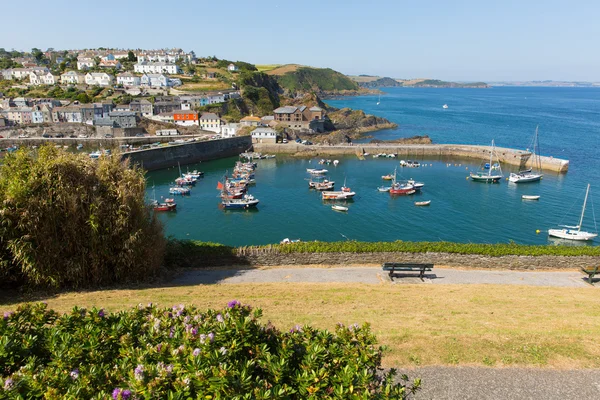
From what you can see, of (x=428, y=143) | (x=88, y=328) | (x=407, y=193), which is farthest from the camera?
(x=428, y=143)

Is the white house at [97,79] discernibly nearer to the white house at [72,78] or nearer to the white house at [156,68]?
the white house at [72,78]

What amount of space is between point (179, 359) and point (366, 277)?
17039 millimetres

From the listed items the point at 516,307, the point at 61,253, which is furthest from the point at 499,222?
the point at 61,253

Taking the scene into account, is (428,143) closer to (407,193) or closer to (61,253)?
(407,193)

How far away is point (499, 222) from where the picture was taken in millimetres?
44438

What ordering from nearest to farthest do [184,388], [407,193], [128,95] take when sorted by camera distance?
[184,388], [407,193], [128,95]

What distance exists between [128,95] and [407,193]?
107204mm

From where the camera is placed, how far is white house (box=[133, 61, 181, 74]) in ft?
526

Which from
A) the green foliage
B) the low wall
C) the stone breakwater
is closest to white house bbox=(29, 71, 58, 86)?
the green foliage

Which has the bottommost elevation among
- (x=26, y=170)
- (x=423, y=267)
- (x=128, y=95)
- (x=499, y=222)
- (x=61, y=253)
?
(x=499, y=222)

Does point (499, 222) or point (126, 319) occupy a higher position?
point (126, 319)

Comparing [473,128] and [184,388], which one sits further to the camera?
[473,128]

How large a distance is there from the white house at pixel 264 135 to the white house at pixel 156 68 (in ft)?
311

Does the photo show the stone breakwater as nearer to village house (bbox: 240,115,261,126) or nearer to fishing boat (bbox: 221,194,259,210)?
fishing boat (bbox: 221,194,259,210)
